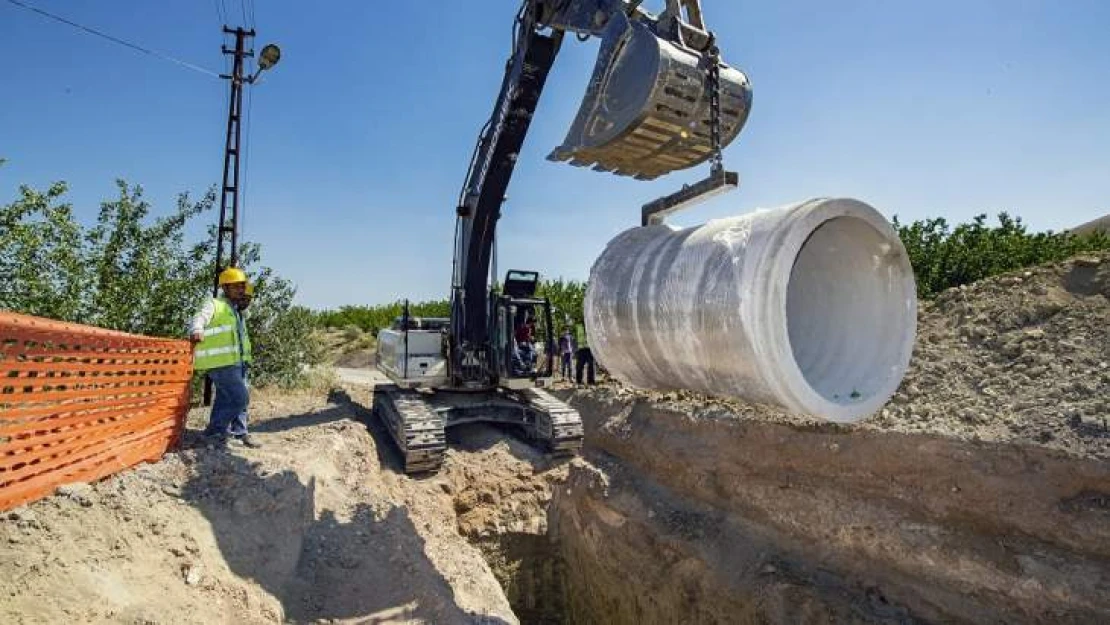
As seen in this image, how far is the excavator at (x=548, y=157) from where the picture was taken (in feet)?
Result: 11.5

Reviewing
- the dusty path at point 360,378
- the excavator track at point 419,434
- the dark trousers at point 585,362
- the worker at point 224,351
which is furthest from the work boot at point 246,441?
the dark trousers at point 585,362

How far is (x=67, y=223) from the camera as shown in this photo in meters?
8.80

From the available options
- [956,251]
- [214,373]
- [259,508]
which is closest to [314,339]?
[214,373]

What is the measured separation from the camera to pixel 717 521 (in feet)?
19.9

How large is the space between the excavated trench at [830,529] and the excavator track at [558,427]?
1.63m

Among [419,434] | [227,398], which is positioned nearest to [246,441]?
[227,398]

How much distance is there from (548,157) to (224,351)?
4.08 metres

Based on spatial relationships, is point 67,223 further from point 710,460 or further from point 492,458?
point 710,460

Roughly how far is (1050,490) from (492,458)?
6923 mm

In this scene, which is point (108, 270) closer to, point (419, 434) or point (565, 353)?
point (419, 434)

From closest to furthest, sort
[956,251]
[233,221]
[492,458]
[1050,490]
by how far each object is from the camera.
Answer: [1050,490] < [492,458] < [233,221] < [956,251]

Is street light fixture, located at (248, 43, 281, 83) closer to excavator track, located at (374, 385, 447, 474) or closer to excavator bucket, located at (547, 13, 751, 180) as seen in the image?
excavator track, located at (374, 385, 447, 474)

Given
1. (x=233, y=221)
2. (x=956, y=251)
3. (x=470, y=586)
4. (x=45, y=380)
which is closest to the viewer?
(x=45, y=380)

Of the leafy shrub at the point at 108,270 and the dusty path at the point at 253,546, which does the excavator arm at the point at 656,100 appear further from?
the leafy shrub at the point at 108,270
